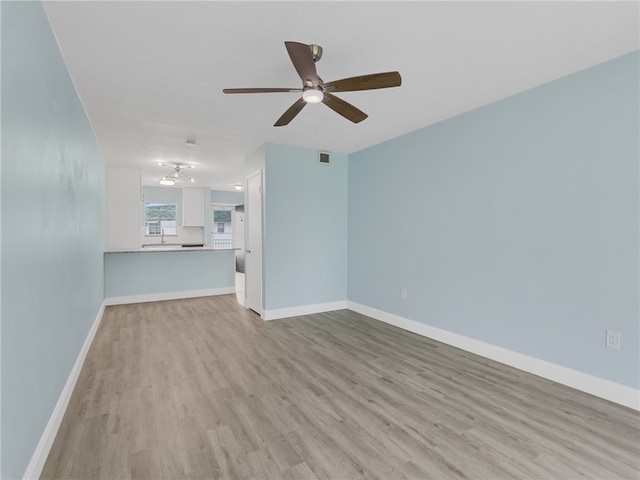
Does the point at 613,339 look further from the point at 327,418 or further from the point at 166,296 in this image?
the point at 166,296

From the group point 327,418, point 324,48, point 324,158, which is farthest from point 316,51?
point 324,158

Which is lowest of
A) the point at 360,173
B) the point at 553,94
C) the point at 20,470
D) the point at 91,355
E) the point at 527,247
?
the point at 91,355

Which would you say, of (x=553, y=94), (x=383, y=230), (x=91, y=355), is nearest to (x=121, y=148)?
(x=91, y=355)

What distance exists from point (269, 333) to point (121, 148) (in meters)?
3.58

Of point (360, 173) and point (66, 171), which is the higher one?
point (360, 173)

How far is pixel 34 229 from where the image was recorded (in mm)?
1584

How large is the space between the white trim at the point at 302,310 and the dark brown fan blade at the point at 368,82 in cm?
327

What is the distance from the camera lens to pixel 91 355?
323 cm

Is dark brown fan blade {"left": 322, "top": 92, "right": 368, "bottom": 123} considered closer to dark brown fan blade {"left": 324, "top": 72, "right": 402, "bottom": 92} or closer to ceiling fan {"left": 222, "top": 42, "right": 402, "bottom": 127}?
ceiling fan {"left": 222, "top": 42, "right": 402, "bottom": 127}

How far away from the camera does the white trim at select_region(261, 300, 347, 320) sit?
177 inches

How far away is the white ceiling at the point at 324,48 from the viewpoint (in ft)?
5.97

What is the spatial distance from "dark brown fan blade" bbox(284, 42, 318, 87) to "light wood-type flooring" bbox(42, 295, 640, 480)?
2.29m

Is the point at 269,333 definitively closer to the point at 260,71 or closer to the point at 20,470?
the point at 20,470

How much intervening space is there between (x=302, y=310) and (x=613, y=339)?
3492mm
